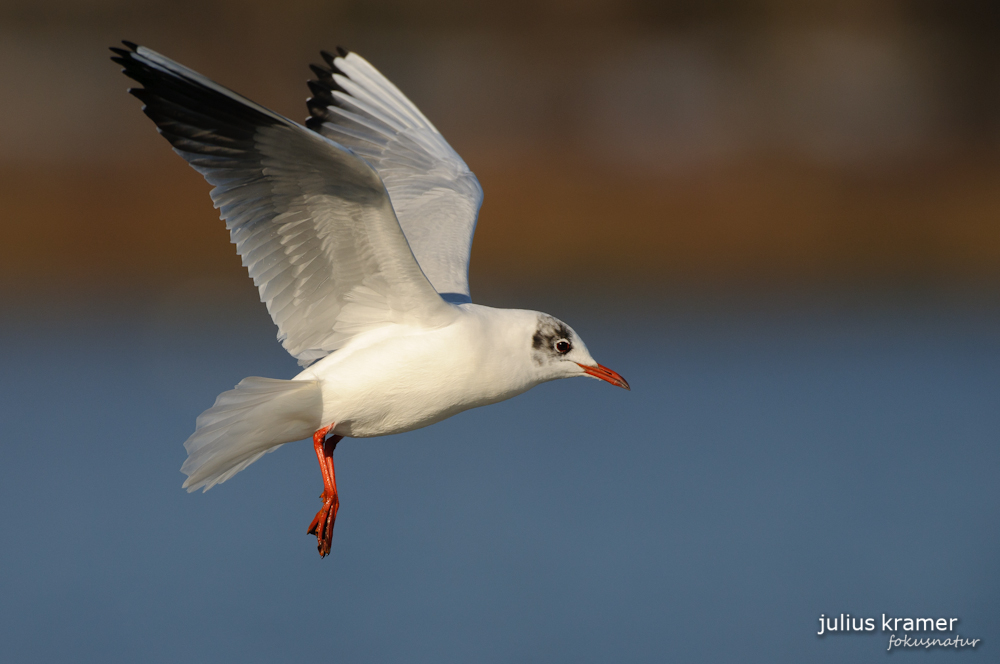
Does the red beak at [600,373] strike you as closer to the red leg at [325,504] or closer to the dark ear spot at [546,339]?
the dark ear spot at [546,339]

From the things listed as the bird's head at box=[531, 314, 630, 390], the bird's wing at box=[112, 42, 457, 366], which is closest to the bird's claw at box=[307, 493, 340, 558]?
the bird's wing at box=[112, 42, 457, 366]

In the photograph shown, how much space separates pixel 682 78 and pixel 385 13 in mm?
5062

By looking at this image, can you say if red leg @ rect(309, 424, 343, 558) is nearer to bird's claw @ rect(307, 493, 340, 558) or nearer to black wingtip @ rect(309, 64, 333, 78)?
bird's claw @ rect(307, 493, 340, 558)

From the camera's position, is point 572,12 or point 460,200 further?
point 572,12

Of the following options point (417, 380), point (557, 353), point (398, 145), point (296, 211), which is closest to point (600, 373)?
point (557, 353)

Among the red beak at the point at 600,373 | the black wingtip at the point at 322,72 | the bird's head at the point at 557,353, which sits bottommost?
the red beak at the point at 600,373

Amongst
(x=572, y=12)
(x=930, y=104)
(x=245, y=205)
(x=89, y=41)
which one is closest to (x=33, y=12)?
(x=89, y=41)

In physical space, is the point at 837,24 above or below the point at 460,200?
above

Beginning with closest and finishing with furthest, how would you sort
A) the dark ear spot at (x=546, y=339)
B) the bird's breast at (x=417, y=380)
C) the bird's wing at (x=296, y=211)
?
1. the bird's wing at (x=296, y=211)
2. the bird's breast at (x=417, y=380)
3. the dark ear spot at (x=546, y=339)

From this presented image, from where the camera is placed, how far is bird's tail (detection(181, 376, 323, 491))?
16.0 feet

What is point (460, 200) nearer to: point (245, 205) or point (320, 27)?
point (245, 205)

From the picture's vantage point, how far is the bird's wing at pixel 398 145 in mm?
6211

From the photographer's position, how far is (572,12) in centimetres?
2053

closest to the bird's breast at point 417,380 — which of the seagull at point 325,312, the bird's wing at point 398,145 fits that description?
the seagull at point 325,312
